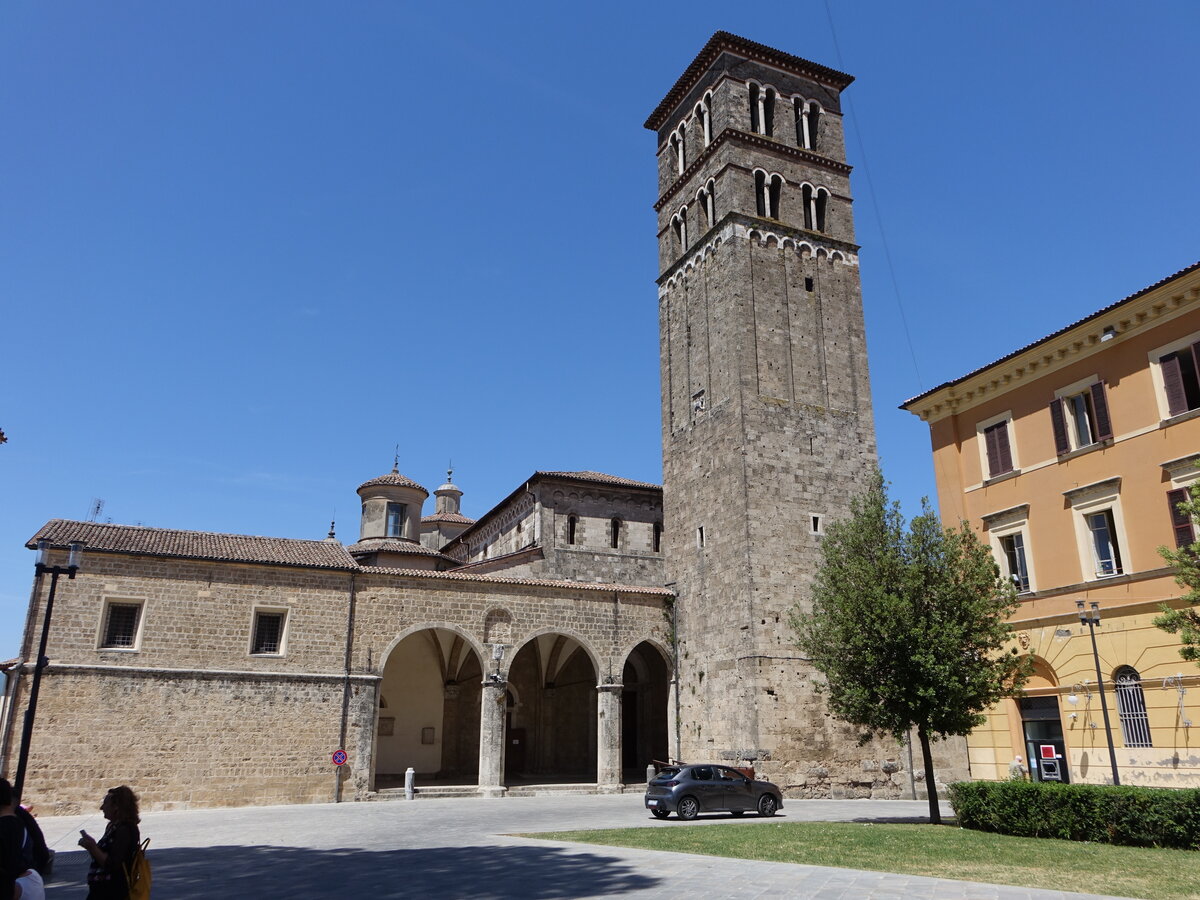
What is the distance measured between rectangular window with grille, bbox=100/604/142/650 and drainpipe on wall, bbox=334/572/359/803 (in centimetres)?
594

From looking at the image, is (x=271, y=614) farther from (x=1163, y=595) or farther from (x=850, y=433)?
(x=1163, y=595)

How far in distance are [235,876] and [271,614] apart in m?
15.0

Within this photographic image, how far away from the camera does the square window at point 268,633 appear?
2594 centimetres

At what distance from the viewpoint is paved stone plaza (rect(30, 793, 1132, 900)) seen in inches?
399

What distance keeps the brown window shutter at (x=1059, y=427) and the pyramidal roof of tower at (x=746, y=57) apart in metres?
21.2

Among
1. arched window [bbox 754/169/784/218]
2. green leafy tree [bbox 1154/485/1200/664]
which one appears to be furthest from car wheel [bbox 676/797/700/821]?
arched window [bbox 754/169/784/218]

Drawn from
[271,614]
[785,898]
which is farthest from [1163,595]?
[271,614]

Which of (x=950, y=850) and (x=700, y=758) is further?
(x=700, y=758)

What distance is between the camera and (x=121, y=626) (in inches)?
971

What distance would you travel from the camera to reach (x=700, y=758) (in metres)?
28.2

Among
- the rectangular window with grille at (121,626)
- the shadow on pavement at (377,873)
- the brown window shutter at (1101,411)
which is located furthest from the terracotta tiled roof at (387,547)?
the brown window shutter at (1101,411)

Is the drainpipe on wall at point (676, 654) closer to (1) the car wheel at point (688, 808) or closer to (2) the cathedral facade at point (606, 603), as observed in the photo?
(2) the cathedral facade at point (606, 603)

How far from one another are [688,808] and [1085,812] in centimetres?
896

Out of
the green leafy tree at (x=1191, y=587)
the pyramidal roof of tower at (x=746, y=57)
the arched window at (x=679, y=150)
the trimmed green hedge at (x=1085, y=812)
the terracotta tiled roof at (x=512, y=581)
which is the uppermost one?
the pyramidal roof of tower at (x=746, y=57)
